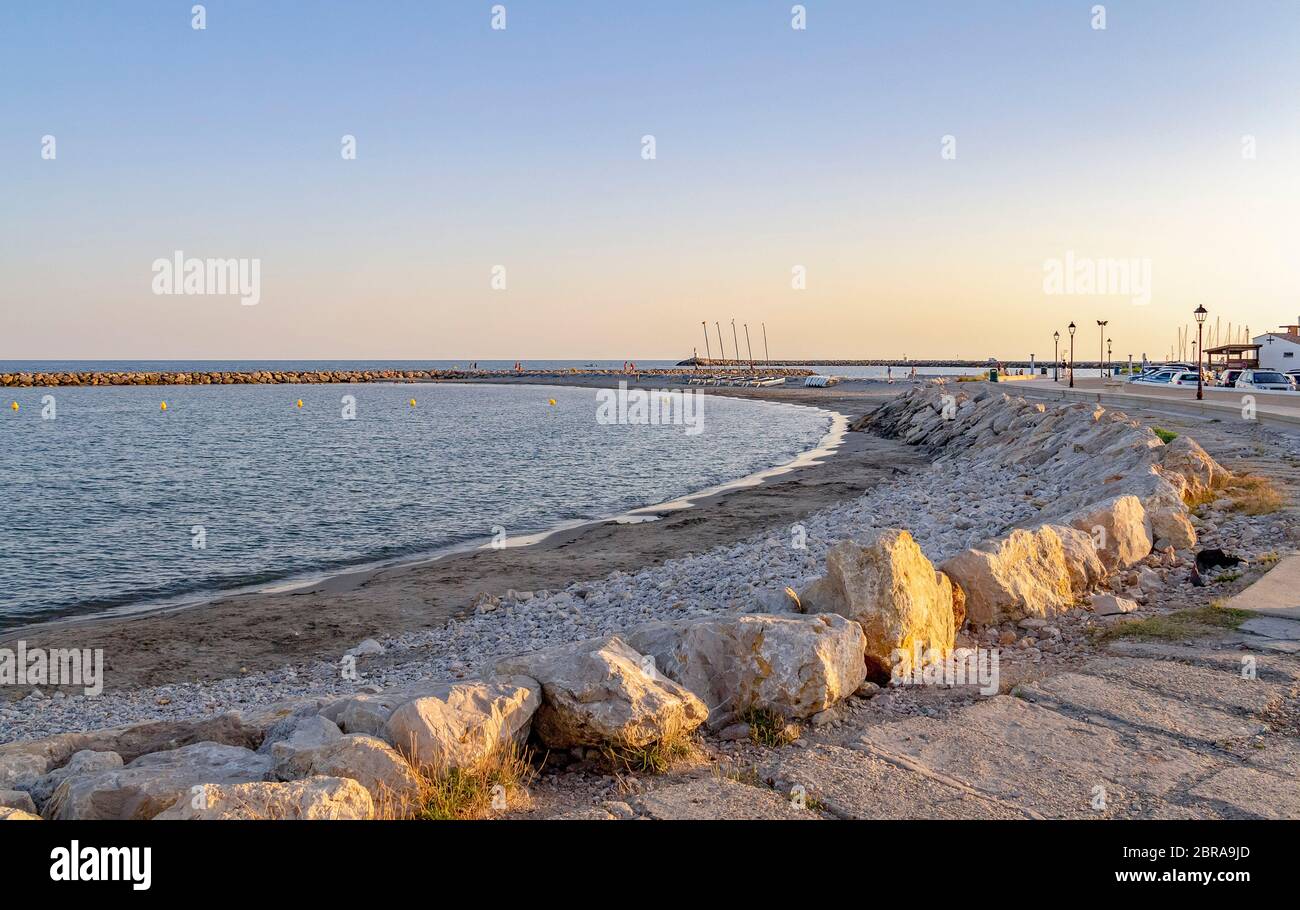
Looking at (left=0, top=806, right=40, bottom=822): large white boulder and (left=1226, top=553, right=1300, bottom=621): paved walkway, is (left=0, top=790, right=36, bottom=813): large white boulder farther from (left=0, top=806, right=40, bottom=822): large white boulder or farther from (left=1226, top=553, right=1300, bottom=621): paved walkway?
(left=1226, top=553, right=1300, bottom=621): paved walkway

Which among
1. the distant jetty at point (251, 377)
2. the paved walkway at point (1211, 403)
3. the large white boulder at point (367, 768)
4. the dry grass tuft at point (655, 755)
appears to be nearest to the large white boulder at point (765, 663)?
the dry grass tuft at point (655, 755)

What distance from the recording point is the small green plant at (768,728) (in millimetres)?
5027

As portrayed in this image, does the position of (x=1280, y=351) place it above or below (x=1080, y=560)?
above

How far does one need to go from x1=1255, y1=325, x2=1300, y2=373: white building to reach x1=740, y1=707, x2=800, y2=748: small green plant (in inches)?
3028

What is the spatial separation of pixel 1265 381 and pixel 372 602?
4500 centimetres

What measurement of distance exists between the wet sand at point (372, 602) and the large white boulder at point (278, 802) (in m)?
7.91

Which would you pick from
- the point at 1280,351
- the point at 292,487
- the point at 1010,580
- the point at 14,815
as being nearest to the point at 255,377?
the point at 292,487

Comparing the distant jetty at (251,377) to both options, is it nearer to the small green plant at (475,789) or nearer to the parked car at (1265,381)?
the parked car at (1265,381)

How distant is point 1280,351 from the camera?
6775cm

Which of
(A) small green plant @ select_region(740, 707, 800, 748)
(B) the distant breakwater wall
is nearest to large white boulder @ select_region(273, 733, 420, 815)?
(A) small green plant @ select_region(740, 707, 800, 748)

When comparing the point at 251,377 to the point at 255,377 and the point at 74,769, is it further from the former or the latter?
the point at 74,769

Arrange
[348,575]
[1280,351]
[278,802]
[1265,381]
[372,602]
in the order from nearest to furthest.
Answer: [278,802]
[372,602]
[348,575]
[1265,381]
[1280,351]

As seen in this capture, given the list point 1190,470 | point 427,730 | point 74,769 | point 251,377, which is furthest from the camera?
point 251,377
